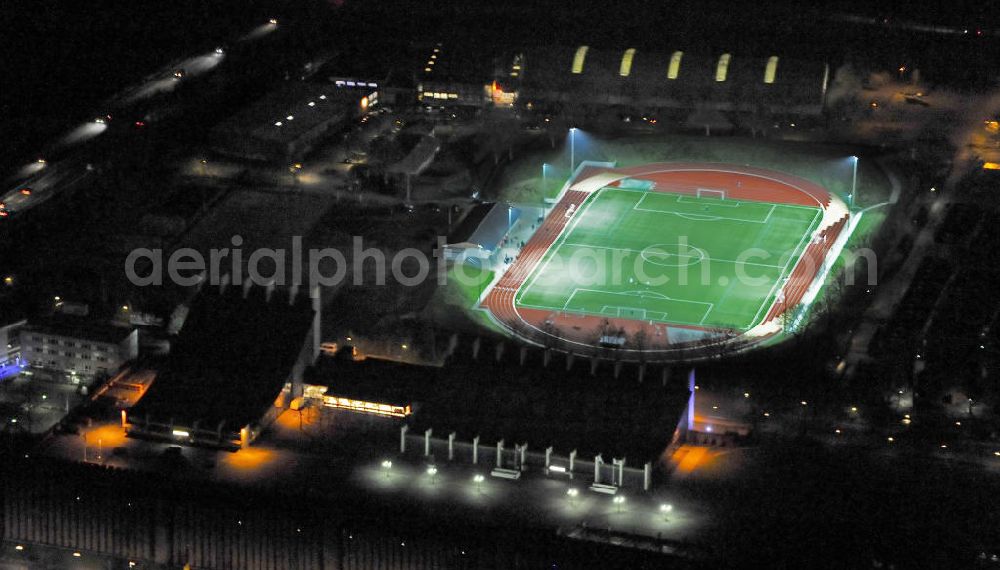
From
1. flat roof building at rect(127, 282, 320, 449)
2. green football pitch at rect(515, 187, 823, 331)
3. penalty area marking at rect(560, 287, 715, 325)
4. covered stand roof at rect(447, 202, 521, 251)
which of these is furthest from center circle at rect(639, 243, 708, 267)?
flat roof building at rect(127, 282, 320, 449)

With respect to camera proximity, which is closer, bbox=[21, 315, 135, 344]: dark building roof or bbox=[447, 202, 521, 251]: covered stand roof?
bbox=[21, 315, 135, 344]: dark building roof

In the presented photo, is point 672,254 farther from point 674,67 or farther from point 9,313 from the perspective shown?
point 9,313

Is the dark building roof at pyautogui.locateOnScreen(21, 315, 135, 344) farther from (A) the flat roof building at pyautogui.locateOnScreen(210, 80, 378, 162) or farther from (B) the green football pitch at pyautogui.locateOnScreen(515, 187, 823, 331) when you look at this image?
(A) the flat roof building at pyautogui.locateOnScreen(210, 80, 378, 162)

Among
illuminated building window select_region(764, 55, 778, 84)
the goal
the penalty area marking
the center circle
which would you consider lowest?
the penalty area marking

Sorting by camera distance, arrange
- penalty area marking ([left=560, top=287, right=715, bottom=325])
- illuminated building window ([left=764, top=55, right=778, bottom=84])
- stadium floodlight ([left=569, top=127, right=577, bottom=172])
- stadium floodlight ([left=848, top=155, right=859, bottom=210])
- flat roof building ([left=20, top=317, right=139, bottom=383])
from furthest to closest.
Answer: illuminated building window ([left=764, top=55, right=778, bottom=84]) < stadium floodlight ([left=569, top=127, right=577, bottom=172]) < stadium floodlight ([left=848, top=155, right=859, bottom=210]) < penalty area marking ([left=560, top=287, right=715, bottom=325]) < flat roof building ([left=20, top=317, right=139, bottom=383])

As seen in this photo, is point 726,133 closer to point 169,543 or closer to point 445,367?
point 445,367

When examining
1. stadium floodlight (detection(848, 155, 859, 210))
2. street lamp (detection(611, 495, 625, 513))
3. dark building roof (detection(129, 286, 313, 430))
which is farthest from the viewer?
stadium floodlight (detection(848, 155, 859, 210))

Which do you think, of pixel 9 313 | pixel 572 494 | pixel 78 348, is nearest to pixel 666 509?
pixel 572 494

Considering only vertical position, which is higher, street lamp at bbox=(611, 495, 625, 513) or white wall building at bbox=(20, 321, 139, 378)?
white wall building at bbox=(20, 321, 139, 378)
